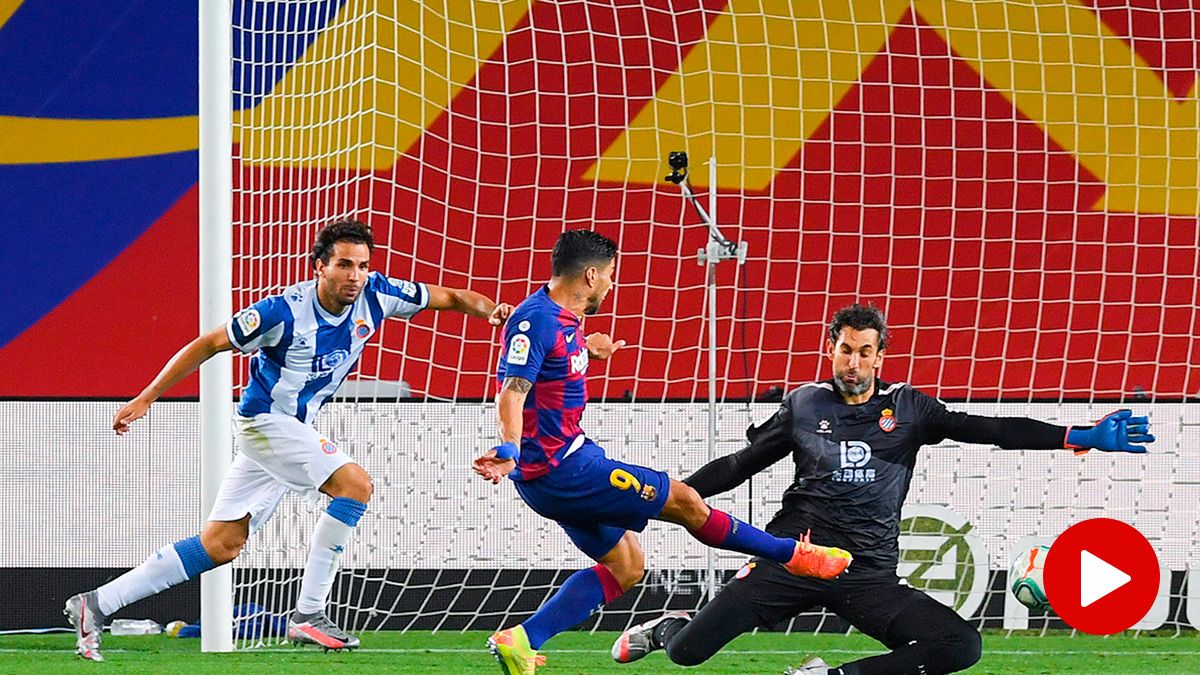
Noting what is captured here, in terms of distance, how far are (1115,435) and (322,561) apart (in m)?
3.14

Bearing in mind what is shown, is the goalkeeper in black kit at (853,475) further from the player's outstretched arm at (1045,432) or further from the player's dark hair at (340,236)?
the player's dark hair at (340,236)

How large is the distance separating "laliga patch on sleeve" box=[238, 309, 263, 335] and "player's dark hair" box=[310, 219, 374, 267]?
1.17 feet

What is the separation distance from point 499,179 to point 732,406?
2576 mm

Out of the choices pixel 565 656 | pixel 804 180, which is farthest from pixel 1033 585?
pixel 804 180

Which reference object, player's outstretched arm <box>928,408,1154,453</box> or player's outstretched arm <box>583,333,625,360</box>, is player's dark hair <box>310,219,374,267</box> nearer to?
player's outstretched arm <box>583,333,625,360</box>

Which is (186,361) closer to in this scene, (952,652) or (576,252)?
(576,252)

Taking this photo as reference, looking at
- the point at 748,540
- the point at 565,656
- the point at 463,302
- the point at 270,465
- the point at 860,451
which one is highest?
the point at 463,302

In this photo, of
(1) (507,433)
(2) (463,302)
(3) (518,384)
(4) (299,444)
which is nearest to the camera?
(1) (507,433)

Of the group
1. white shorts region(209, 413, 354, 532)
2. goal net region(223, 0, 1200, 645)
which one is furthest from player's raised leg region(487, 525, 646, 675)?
goal net region(223, 0, 1200, 645)

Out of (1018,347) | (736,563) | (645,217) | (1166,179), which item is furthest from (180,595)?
(1166,179)

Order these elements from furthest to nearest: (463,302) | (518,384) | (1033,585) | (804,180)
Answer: (804,180)
(463,302)
(1033,585)
(518,384)

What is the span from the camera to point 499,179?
33.5ft

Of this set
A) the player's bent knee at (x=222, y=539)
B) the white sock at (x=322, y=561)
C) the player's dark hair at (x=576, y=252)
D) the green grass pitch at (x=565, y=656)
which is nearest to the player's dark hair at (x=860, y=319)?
the player's dark hair at (x=576, y=252)

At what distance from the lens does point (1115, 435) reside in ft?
16.0
